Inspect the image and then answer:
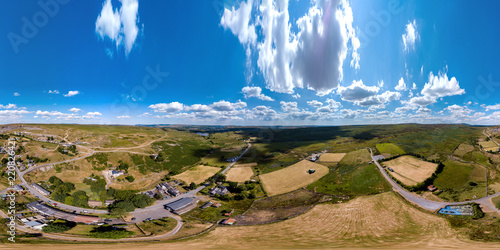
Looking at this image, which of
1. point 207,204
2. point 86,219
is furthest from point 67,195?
point 207,204

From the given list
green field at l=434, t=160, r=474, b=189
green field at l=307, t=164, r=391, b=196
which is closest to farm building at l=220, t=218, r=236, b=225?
green field at l=307, t=164, r=391, b=196

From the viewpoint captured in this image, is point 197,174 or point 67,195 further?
point 197,174

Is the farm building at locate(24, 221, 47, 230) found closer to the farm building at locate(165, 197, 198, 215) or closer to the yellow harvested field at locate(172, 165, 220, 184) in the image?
the farm building at locate(165, 197, 198, 215)

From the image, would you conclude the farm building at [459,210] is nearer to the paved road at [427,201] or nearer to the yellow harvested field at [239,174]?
the paved road at [427,201]

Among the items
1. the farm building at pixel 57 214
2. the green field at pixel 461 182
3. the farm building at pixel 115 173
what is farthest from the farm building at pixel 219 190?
the green field at pixel 461 182

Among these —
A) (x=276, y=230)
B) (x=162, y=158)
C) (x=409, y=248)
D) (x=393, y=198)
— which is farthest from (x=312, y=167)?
(x=162, y=158)

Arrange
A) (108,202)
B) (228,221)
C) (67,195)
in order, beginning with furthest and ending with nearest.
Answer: (67,195) < (108,202) < (228,221)

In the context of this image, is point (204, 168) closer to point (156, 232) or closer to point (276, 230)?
point (156, 232)

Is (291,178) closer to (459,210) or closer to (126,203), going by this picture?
(459,210)
